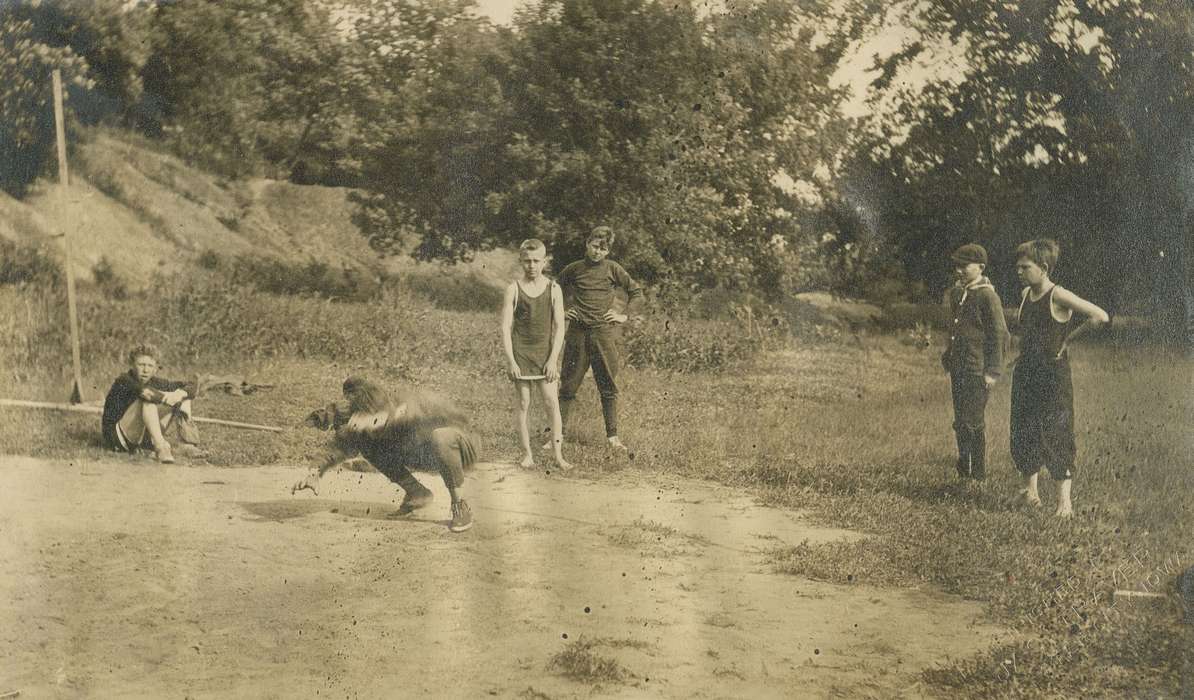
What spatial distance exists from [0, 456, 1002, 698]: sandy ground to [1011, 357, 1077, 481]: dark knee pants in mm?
857

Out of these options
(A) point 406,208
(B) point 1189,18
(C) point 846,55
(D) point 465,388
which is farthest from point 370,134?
(B) point 1189,18

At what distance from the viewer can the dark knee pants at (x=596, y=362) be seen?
6.00 metres

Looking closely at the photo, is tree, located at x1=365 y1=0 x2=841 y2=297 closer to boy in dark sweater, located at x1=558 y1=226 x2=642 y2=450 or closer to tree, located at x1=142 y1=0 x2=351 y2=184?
boy in dark sweater, located at x1=558 y1=226 x2=642 y2=450

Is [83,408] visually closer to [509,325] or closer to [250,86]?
[250,86]

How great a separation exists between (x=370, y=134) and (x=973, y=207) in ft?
10.1

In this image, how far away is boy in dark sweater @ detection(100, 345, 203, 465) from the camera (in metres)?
5.89

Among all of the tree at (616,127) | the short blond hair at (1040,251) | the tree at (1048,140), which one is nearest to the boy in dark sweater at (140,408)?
the tree at (616,127)

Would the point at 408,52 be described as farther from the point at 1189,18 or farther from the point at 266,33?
the point at 1189,18

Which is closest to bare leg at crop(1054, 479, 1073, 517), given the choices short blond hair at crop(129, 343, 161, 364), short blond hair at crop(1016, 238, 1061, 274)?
short blond hair at crop(1016, 238, 1061, 274)

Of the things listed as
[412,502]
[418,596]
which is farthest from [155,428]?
[418,596]

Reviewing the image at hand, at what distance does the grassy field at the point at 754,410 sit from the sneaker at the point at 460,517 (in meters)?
0.36

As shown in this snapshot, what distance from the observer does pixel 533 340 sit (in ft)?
19.5

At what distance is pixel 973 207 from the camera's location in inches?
231

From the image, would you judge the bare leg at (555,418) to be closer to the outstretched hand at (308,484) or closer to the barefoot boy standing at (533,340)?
the barefoot boy standing at (533,340)
